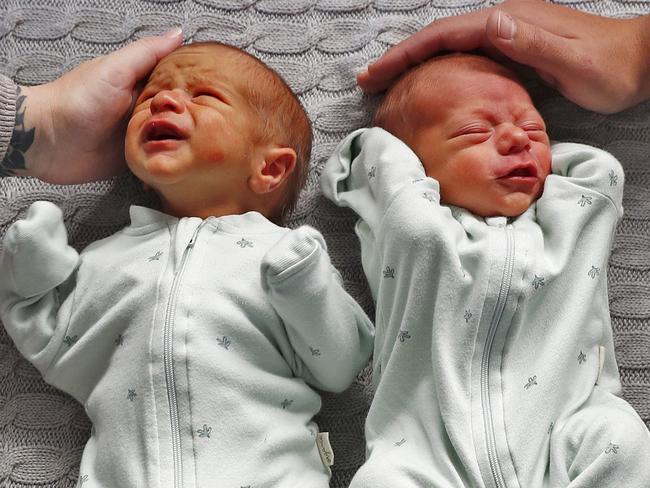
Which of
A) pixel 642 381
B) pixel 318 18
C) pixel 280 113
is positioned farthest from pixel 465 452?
pixel 318 18

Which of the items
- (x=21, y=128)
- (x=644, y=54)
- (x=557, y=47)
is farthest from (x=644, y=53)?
(x=21, y=128)

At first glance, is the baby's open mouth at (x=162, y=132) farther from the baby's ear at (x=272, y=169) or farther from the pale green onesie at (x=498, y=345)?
the pale green onesie at (x=498, y=345)

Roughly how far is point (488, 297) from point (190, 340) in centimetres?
51

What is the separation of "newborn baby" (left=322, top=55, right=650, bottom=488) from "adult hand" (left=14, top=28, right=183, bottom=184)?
468 millimetres

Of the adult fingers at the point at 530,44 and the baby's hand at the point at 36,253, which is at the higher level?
the adult fingers at the point at 530,44

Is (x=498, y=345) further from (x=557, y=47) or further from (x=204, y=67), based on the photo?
(x=204, y=67)

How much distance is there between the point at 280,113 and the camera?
5.27ft

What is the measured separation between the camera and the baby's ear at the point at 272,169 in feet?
5.16

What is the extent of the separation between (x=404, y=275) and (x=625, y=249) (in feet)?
1.71

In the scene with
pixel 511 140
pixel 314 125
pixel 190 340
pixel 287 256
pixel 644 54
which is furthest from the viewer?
pixel 314 125

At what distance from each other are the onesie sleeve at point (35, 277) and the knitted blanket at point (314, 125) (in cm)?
13

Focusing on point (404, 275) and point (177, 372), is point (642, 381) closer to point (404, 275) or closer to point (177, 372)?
point (404, 275)

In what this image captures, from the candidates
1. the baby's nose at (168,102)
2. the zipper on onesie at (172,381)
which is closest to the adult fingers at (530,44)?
the baby's nose at (168,102)

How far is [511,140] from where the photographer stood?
1522 mm
